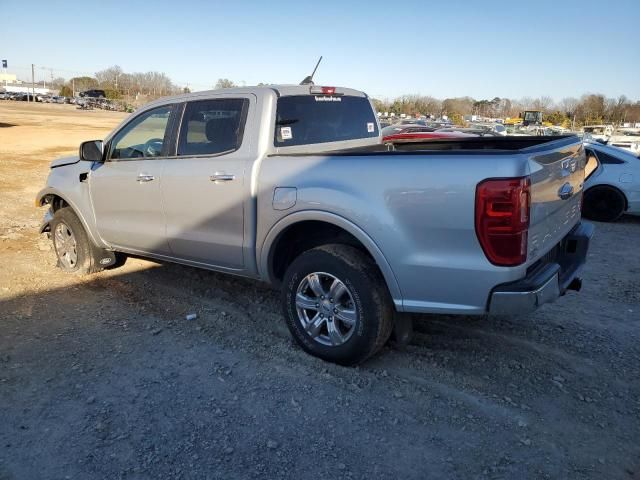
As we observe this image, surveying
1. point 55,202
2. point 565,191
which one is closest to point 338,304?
point 565,191

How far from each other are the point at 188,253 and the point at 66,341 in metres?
1.17

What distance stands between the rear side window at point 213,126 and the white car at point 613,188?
711 centimetres

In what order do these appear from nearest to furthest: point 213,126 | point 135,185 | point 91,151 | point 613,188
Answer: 1. point 213,126
2. point 135,185
3. point 91,151
4. point 613,188

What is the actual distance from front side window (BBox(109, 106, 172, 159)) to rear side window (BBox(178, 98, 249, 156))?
291 millimetres

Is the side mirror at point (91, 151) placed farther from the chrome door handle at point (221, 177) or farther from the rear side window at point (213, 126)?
the chrome door handle at point (221, 177)

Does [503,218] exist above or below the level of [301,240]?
above

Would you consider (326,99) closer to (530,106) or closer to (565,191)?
(565,191)

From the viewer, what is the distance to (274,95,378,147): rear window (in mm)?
4227

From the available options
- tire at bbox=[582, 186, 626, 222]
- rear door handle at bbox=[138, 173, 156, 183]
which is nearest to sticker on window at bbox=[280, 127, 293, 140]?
rear door handle at bbox=[138, 173, 156, 183]

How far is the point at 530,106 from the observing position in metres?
91.9

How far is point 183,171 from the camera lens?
4402 mm

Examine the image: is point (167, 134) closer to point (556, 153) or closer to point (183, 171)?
point (183, 171)

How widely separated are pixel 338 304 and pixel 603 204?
7681 millimetres

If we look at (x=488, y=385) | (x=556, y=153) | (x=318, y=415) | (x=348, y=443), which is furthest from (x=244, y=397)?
(x=556, y=153)
